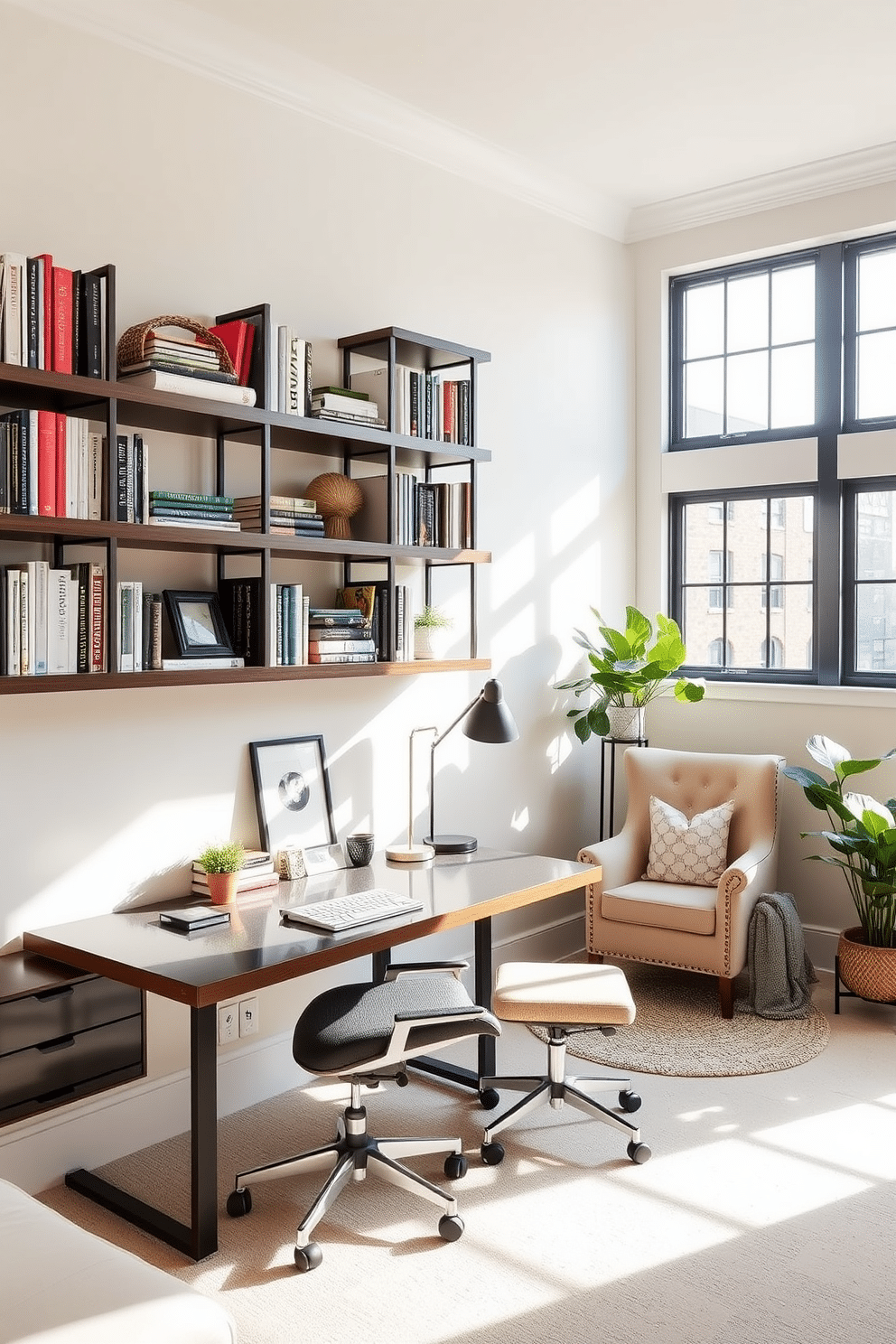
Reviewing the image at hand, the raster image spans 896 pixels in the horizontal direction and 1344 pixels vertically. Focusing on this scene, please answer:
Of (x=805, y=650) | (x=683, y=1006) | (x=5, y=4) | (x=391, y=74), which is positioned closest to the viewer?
(x=5, y=4)

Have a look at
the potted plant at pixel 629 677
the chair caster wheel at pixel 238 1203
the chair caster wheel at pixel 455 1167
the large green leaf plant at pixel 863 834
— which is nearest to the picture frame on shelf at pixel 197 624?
the chair caster wheel at pixel 238 1203

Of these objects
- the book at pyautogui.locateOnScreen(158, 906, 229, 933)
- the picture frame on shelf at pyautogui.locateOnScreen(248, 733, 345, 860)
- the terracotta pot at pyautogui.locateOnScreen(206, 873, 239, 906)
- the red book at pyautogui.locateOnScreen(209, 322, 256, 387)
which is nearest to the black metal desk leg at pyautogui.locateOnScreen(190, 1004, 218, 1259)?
the book at pyautogui.locateOnScreen(158, 906, 229, 933)

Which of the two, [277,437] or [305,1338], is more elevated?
[277,437]

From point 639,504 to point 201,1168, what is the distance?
351 cm

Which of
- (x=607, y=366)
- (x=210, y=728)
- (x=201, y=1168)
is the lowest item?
(x=201, y=1168)

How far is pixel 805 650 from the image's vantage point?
15.6 ft

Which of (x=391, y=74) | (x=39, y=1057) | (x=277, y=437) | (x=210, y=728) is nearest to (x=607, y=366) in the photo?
(x=391, y=74)

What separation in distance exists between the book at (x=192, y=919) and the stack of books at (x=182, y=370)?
1308mm

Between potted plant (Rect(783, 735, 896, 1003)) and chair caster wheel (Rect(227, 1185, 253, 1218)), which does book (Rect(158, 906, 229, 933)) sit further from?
potted plant (Rect(783, 735, 896, 1003))

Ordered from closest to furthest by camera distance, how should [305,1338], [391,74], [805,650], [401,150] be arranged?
[305,1338]
[391,74]
[401,150]
[805,650]

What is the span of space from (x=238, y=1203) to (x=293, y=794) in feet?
3.92

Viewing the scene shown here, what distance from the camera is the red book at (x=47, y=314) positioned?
2.60m

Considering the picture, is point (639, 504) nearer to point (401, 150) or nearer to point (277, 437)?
point (401, 150)

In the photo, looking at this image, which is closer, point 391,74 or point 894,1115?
point 894,1115
